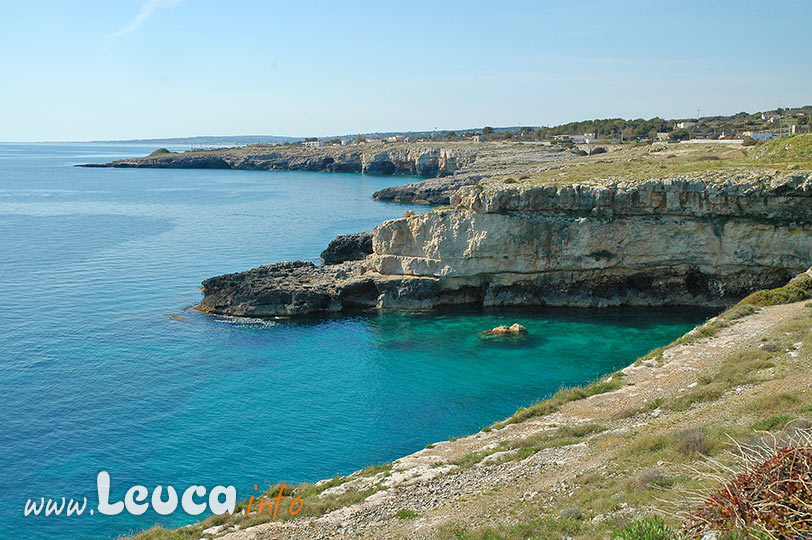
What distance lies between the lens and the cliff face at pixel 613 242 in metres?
34.9

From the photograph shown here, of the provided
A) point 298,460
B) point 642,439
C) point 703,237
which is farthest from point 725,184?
point 298,460

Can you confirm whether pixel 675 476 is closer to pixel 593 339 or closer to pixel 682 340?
pixel 682 340

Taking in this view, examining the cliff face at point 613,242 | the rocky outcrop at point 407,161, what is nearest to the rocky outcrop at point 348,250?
the cliff face at point 613,242

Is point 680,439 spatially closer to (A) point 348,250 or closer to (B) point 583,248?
(B) point 583,248

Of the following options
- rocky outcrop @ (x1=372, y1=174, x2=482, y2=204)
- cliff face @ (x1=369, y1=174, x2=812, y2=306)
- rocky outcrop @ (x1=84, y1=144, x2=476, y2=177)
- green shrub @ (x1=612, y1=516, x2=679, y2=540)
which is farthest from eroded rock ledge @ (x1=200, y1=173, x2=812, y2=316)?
rocky outcrop @ (x1=84, y1=144, x2=476, y2=177)

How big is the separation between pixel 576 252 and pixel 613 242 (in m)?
2.18

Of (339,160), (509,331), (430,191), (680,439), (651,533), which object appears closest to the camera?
(651,533)

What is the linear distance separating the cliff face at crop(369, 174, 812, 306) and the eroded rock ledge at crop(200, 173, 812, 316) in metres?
0.06

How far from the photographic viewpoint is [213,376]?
28875 mm

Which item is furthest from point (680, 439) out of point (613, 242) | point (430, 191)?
point (430, 191)

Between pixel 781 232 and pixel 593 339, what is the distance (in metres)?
12.3

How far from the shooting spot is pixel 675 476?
11.6 m

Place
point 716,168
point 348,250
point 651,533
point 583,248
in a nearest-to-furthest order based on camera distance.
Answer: point 651,533, point 583,248, point 716,168, point 348,250

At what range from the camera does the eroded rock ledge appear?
115 ft
